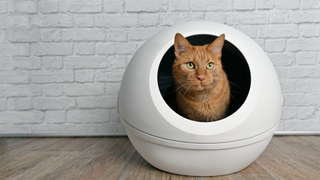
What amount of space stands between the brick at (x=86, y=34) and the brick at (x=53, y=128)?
0.65 metres

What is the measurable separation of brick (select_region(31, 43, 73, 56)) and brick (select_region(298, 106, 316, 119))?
5.69 ft

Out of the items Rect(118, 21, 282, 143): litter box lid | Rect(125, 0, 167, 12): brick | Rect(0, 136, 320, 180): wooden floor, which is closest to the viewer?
Rect(118, 21, 282, 143): litter box lid

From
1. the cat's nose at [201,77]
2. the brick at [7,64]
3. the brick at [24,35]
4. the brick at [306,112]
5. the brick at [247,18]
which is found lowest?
the brick at [306,112]

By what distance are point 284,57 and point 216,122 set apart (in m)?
1.12

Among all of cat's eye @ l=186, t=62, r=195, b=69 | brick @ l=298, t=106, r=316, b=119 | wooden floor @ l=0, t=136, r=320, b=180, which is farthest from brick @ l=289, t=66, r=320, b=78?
cat's eye @ l=186, t=62, r=195, b=69

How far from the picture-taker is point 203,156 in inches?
34.6

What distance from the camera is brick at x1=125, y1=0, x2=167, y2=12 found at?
1.64 metres

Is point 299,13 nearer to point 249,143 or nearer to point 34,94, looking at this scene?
point 249,143

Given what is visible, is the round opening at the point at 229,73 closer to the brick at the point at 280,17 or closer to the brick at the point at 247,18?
the brick at the point at 247,18

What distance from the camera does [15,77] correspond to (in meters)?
1.71

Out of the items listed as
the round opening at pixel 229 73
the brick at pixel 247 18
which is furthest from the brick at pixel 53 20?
the brick at pixel 247 18

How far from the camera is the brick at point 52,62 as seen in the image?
170cm

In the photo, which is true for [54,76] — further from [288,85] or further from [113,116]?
[288,85]

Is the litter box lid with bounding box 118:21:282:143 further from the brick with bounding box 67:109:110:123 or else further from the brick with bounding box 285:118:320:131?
the brick with bounding box 285:118:320:131
